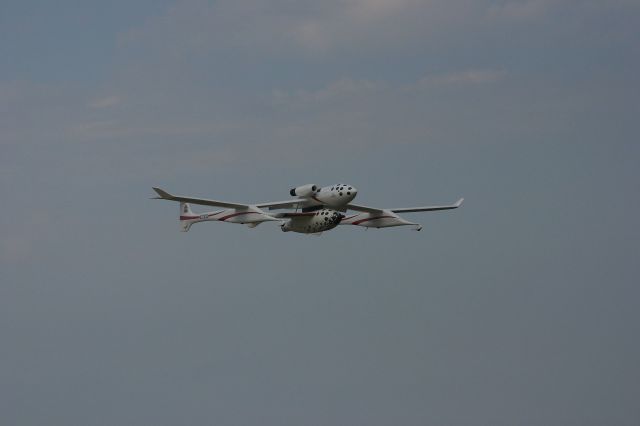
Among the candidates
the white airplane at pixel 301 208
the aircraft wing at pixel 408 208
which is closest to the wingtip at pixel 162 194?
the white airplane at pixel 301 208

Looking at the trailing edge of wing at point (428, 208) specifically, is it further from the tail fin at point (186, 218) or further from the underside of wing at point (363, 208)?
the tail fin at point (186, 218)

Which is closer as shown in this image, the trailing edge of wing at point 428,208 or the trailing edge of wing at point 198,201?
the trailing edge of wing at point 198,201

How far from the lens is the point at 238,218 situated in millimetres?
96562

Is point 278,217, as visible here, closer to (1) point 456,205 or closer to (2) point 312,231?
(2) point 312,231

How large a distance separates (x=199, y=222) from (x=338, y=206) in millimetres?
16083

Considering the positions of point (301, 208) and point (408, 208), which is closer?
point (301, 208)

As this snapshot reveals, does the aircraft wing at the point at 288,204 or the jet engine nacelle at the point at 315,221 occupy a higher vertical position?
the aircraft wing at the point at 288,204

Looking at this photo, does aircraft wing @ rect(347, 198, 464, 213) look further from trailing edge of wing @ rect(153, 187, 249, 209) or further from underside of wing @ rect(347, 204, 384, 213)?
trailing edge of wing @ rect(153, 187, 249, 209)

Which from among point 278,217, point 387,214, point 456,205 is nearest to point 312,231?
point 278,217

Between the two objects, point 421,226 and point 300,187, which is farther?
point 421,226

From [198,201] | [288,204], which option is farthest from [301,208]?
[198,201]

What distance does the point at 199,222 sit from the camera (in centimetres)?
10406

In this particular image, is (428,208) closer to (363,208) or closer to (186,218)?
(363,208)

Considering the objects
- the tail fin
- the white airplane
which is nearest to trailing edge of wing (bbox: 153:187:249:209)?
the white airplane
